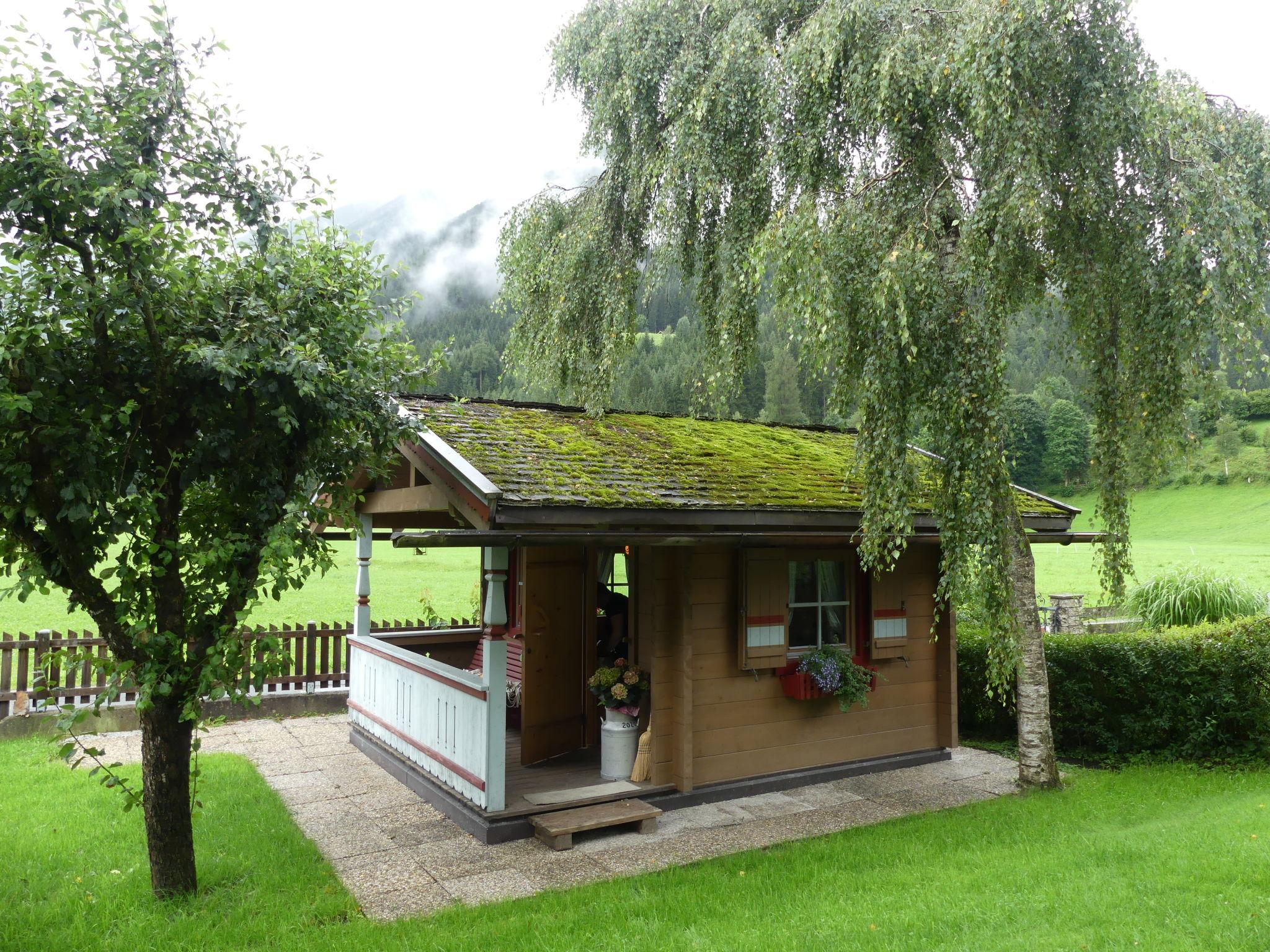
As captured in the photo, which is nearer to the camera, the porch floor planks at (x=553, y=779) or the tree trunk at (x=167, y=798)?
the tree trunk at (x=167, y=798)

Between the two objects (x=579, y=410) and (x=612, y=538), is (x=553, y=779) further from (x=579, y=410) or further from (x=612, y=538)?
(x=579, y=410)

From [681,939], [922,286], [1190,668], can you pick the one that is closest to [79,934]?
[681,939]

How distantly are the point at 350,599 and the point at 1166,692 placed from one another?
21532 mm

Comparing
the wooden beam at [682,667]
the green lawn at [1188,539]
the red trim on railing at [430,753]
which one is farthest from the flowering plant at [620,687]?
the green lawn at [1188,539]

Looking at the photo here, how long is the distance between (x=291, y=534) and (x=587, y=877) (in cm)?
280

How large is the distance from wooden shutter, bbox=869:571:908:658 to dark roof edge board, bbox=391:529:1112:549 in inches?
18.7

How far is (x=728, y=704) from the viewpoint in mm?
6887

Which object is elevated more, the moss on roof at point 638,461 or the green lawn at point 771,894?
the moss on roof at point 638,461

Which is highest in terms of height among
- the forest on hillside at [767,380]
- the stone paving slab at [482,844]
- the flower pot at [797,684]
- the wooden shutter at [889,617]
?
the forest on hillside at [767,380]

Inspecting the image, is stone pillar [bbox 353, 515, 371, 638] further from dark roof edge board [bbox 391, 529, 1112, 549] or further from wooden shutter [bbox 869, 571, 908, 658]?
wooden shutter [bbox 869, 571, 908, 658]

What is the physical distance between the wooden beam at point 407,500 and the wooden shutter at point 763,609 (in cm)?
251

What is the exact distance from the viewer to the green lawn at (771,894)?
4133mm

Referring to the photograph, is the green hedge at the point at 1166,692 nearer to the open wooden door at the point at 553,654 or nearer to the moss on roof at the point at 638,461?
the moss on roof at the point at 638,461

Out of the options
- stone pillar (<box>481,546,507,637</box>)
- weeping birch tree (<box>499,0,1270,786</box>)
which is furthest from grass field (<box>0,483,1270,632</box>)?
weeping birch tree (<box>499,0,1270,786</box>)
